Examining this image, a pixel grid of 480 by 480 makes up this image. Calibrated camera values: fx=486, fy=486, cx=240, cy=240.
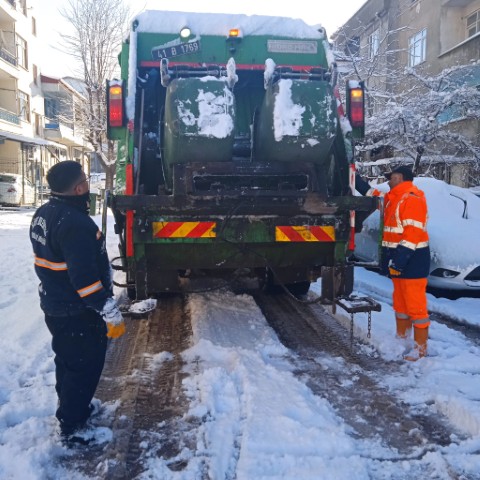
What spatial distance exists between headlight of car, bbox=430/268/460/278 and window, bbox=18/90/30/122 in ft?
98.6

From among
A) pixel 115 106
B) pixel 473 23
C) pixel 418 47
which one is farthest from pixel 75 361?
pixel 418 47

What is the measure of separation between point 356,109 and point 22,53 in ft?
107

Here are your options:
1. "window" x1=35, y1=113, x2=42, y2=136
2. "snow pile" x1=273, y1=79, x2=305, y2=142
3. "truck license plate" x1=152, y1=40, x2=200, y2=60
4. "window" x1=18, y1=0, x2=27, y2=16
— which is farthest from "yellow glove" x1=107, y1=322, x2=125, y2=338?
"window" x1=35, y1=113, x2=42, y2=136

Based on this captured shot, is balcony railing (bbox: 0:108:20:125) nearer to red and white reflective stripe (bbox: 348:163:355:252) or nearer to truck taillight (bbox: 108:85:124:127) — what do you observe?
truck taillight (bbox: 108:85:124:127)

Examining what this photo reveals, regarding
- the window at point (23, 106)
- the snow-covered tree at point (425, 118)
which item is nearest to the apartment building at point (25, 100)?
the window at point (23, 106)

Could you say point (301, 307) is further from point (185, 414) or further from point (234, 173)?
point (185, 414)

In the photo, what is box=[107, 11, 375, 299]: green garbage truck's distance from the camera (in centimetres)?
402

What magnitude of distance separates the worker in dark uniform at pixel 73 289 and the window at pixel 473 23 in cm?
1779

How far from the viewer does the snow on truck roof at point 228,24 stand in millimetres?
4902

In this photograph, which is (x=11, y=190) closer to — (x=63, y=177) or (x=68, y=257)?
(x=63, y=177)

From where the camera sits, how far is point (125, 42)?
16.1 ft

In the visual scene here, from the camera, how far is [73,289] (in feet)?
9.57

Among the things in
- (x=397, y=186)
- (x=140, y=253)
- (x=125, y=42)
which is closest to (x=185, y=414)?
(x=140, y=253)

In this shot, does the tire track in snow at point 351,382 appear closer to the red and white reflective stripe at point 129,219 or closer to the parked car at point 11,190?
the red and white reflective stripe at point 129,219
